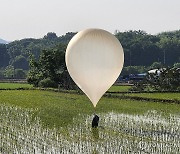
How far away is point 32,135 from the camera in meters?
16.0

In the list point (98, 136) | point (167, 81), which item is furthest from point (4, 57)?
point (98, 136)

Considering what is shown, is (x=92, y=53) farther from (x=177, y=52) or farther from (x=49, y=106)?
(x=177, y=52)

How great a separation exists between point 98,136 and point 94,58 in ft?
11.0

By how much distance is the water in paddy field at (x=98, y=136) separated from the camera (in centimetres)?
1344

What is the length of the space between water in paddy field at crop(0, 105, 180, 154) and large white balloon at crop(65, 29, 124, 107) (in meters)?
2.15

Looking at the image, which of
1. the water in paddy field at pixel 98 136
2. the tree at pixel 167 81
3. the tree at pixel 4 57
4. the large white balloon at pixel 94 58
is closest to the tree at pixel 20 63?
the tree at pixel 4 57

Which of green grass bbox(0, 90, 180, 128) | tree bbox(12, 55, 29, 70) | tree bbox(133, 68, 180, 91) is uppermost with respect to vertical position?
tree bbox(12, 55, 29, 70)

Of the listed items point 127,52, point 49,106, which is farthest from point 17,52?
point 49,106

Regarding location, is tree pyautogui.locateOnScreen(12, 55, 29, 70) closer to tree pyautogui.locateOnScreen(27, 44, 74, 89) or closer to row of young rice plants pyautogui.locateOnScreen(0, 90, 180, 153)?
tree pyautogui.locateOnScreen(27, 44, 74, 89)

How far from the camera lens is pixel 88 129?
57.3ft

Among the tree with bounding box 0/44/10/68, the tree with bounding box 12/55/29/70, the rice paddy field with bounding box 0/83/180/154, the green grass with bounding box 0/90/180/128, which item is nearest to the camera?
the rice paddy field with bounding box 0/83/180/154

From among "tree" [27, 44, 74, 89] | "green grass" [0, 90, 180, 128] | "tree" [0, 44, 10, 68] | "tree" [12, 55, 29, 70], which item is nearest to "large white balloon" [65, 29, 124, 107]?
"green grass" [0, 90, 180, 128]

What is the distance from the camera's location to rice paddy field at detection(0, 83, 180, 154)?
44.7ft

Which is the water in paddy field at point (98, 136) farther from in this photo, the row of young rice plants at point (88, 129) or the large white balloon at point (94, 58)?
the large white balloon at point (94, 58)
